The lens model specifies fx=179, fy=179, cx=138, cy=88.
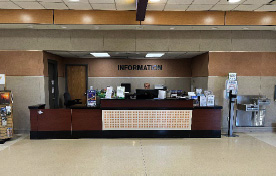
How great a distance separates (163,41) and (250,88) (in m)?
3.47

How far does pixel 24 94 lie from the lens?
19.8 ft

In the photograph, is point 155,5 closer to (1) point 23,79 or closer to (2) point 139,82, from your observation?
(2) point 139,82

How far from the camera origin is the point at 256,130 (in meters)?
6.38

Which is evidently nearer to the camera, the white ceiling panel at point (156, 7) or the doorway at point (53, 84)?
the white ceiling panel at point (156, 7)

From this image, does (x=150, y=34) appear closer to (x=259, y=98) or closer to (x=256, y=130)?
(x=259, y=98)

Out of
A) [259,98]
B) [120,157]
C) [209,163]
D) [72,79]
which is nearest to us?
[209,163]

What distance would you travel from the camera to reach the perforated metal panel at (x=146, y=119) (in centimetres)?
552

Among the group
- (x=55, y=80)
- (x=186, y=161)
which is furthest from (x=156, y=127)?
(x=55, y=80)

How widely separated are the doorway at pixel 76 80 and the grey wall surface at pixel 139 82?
338mm

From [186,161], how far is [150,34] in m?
4.16

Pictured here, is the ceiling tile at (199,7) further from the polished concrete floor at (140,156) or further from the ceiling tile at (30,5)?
the ceiling tile at (30,5)

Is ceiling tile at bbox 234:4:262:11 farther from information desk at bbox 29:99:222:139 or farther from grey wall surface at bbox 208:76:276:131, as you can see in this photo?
information desk at bbox 29:99:222:139

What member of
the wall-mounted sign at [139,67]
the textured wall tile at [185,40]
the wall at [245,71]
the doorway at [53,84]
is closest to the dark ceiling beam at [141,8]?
the textured wall tile at [185,40]

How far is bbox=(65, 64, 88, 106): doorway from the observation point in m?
8.41
